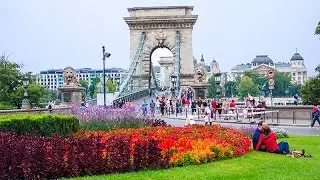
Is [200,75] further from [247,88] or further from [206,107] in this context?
[247,88]

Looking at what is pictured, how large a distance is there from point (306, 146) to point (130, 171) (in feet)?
28.2

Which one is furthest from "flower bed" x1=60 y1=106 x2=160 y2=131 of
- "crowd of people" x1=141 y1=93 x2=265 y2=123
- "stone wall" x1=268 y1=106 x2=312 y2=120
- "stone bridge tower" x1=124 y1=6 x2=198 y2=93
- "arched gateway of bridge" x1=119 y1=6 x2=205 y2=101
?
"stone bridge tower" x1=124 y1=6 x2=198 y2=93

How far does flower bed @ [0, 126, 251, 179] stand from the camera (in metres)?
12.5

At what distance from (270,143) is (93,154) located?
21.0 feet

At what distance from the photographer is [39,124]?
65.9ft

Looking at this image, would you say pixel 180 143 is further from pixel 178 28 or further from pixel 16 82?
pixel 178 28

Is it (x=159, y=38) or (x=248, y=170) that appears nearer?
(x=248, y=170)

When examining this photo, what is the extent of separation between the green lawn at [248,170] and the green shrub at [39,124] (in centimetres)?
604

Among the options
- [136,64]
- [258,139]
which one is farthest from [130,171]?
[136,64]

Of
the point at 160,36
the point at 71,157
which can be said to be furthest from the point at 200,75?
the point at 71,157

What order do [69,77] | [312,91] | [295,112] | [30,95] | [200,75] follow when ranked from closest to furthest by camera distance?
1. [295,112]
2. [312,91]
3. [69,77]
4. [30,95]
5. [200,75]

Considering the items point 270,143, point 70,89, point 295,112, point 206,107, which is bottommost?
point 270,143

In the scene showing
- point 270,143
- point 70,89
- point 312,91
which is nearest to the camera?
point 270,143

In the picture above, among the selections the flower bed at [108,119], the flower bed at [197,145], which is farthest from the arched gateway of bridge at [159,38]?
the flower bed at [197,145]
